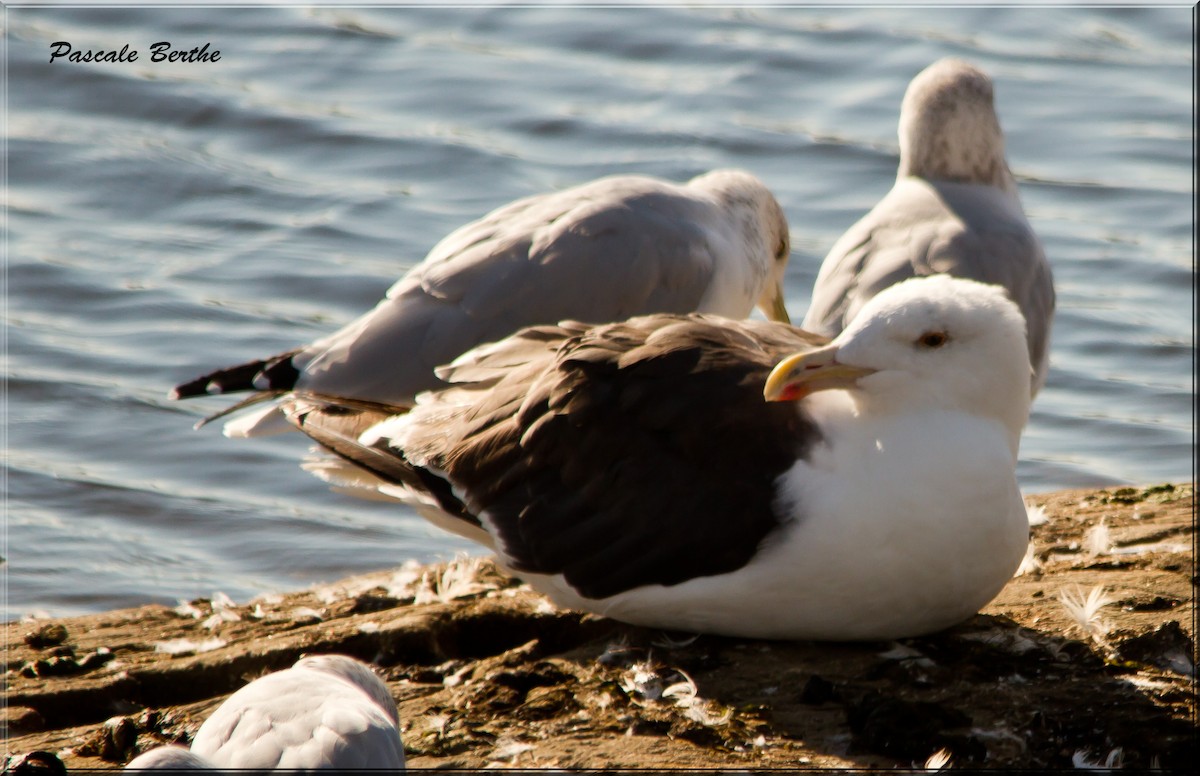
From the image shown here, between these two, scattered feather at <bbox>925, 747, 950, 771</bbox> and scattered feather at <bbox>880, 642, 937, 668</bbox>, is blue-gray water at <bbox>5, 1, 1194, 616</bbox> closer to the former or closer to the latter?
scattered feather at <bbox>880, 642, 937, 668</bbox>

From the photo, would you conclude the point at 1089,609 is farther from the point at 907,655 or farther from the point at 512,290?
the point at 512,290

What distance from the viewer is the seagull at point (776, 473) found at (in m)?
4.71

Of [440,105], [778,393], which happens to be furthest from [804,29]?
[778,393]

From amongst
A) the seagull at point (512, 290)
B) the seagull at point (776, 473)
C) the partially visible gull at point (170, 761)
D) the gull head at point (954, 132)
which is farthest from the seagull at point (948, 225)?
the partially visible gull at point (170, 761)

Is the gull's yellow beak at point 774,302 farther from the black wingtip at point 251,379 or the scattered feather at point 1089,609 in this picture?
the scattered feather at point 1089,609

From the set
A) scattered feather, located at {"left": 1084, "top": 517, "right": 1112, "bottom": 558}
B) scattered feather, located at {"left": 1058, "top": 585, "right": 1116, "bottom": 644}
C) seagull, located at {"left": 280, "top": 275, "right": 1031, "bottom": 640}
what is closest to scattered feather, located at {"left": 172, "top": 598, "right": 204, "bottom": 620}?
seagull, located at {"left": 280, "top": 275, "right": 1031, "bottom": 640}

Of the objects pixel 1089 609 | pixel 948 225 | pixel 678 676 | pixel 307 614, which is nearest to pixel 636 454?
pixel 678 676

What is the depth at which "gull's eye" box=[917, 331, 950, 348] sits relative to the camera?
4820 mm

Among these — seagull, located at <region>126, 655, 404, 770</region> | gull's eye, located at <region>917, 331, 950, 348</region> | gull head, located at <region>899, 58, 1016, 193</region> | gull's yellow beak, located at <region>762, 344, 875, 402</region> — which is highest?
gull head, located at <region>899, 58, 1016, 193</region>

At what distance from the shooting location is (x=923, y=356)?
4.82m

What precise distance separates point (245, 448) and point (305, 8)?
20.6 feet

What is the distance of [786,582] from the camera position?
4.74 meters
